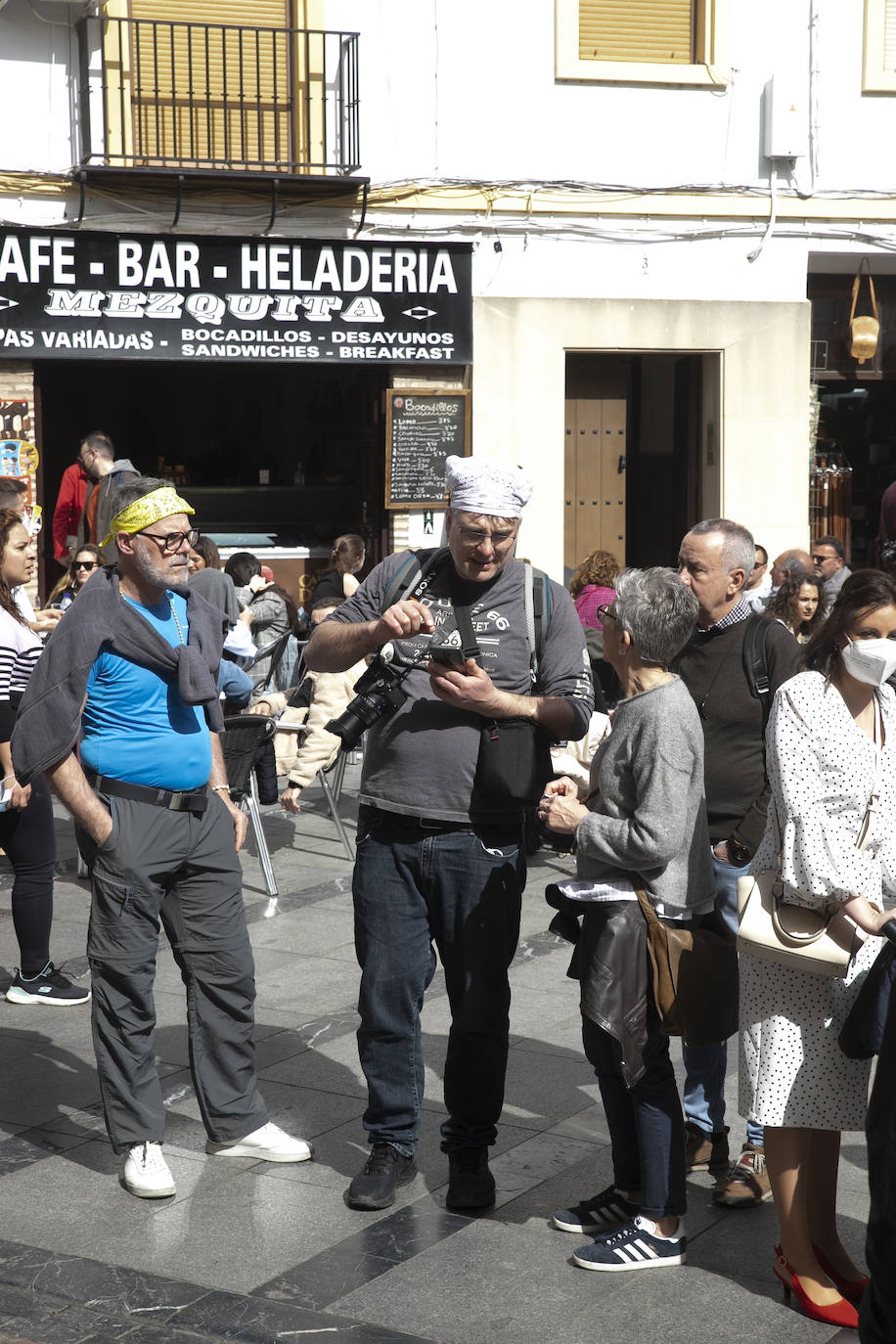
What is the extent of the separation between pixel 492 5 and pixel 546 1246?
37.9 feet

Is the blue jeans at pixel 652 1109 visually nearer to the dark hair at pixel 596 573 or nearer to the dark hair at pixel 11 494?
the dark hair at pixel 11 494

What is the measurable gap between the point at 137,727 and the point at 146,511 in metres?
0.63

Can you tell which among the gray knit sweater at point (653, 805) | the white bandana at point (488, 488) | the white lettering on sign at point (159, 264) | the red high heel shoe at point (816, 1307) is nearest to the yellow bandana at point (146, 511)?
the white bandana at point (488, 488)

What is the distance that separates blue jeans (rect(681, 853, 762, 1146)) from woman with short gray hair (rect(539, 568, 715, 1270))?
466 mm

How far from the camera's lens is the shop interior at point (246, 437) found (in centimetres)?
1408

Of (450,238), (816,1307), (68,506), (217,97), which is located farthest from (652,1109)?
(217,97)

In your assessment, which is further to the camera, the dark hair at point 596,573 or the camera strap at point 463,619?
the dark hair at point 596,573

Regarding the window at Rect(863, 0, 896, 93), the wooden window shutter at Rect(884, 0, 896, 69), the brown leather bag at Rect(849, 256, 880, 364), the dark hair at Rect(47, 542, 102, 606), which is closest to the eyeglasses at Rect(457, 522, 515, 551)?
the dark hair at Rect(47, 542, 102, 606)

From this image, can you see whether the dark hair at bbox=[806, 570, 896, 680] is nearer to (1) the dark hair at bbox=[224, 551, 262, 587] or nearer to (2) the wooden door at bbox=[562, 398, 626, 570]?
(1) the dark hair at bbox=[224, 551, 262, 587]

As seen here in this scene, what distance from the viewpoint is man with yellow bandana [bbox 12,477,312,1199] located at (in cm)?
438

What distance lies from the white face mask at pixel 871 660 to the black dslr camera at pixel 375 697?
1.13 metres

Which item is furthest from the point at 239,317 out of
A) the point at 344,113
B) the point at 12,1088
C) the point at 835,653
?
the point at 835,653

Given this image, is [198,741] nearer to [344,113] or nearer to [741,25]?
[344,113]

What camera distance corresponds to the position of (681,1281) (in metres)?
3.83
